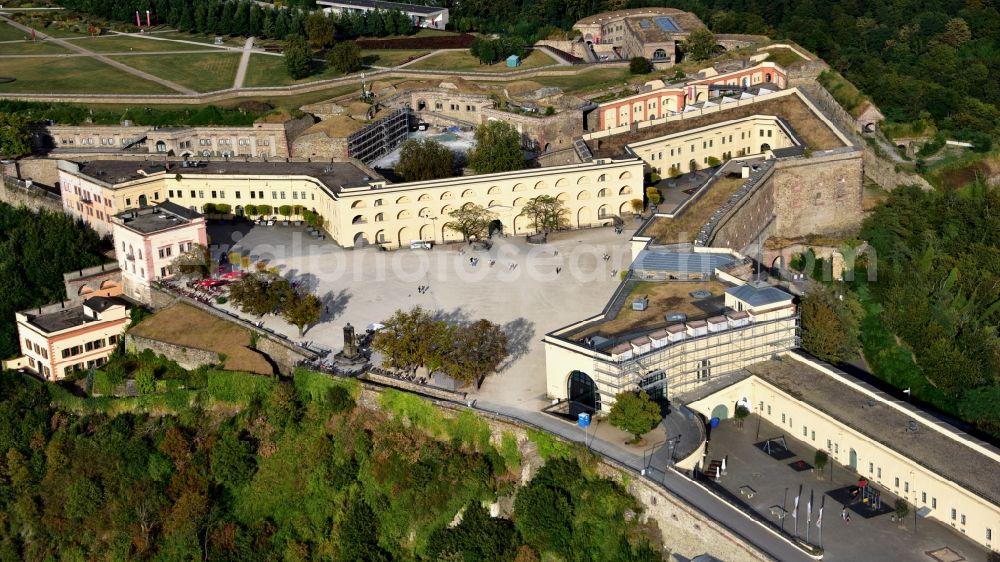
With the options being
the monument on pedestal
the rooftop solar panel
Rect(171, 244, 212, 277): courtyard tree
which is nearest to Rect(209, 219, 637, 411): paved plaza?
the monument on pedestal

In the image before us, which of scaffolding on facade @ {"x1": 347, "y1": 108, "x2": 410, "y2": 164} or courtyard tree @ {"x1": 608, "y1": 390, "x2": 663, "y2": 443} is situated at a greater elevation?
scaffolding on facade @ {"x1": 347, "y1": 108, "x2": 410, "y2": 164}

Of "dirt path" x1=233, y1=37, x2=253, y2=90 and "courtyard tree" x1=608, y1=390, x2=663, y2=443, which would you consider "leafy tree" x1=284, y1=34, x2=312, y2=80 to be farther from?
"courtyard tree" x1=608, y1=390, x2=663, y2=443

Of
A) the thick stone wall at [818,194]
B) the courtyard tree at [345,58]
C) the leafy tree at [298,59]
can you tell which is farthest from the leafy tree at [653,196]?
the leafy tree at [298,59]

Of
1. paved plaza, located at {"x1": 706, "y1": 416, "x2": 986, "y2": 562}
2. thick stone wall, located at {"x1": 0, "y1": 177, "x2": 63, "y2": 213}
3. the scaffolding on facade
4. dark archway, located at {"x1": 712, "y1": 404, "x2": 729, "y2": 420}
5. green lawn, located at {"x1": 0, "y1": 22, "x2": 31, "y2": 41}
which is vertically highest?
green lawn, located at {"x1": 0, "y1": 22, "x2": 31, "y2": 41}

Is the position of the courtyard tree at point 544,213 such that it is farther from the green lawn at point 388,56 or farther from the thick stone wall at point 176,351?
the green lawn at point 388,56

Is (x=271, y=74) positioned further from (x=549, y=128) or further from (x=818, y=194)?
(x=818, y=194)

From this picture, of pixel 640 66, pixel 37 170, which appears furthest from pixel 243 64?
pixel 640 66
